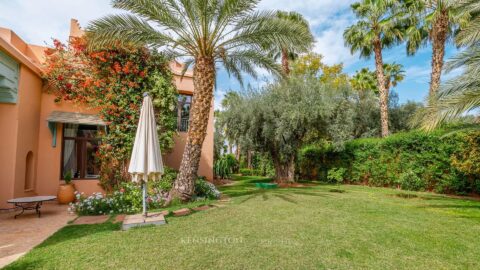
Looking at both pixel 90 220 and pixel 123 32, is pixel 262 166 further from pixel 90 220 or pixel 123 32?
pixel 90 220

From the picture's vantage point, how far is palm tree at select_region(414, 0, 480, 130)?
7.00m

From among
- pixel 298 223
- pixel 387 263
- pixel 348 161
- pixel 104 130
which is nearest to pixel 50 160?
pixel 104 130

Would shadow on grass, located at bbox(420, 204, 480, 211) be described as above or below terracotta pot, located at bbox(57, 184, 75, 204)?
below

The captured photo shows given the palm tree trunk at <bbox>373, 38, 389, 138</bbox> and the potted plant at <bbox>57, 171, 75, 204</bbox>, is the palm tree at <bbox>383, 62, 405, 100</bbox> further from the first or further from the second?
the potted plant at <bbox>57, 171, 75, 204</bbox>

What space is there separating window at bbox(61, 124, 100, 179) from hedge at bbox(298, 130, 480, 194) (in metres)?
14.4

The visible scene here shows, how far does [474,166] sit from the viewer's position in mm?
10227

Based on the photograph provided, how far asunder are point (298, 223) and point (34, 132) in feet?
35.5

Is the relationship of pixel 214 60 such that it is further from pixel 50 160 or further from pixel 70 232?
pixel 50 160

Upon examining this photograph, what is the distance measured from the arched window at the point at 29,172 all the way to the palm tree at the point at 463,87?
14298 mm

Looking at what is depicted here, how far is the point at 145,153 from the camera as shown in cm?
641

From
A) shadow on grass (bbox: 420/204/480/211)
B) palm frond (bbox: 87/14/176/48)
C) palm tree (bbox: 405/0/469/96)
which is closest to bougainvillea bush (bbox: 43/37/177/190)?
palm frond (bbox: 87/14/176/48)

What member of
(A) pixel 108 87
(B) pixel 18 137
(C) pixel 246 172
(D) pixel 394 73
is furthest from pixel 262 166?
(B) pixel 18 137

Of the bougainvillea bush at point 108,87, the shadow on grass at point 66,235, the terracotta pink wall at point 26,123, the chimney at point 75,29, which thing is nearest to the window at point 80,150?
the bougainvillea bush at point 108,87

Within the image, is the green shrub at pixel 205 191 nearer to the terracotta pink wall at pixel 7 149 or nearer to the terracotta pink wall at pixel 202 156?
the terracotta pink wall at pixel 202 156
